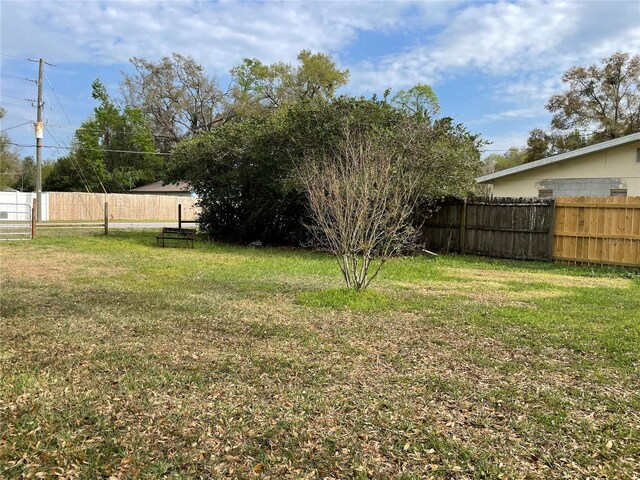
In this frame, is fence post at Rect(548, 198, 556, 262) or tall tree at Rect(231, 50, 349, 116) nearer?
fence post at Rect(548, 198, 556, 262)

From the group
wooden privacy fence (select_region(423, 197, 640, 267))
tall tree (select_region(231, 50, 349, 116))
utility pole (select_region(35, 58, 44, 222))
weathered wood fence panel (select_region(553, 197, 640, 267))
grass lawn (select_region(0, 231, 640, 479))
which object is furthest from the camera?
tall tree (select_region(231, 50, 349, 116))

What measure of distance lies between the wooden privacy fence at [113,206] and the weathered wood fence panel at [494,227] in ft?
54.8

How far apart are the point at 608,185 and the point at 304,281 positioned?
1060 centimetres

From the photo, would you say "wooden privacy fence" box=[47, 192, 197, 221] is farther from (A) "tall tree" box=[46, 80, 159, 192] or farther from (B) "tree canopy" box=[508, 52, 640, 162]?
(B) "tree canopy" box=[508, 52, 640, 162]

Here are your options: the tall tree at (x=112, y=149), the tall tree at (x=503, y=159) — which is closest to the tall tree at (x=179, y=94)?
the tall tree at (x=112, y=149)

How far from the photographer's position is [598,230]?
34.2ft

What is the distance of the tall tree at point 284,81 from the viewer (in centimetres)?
3556

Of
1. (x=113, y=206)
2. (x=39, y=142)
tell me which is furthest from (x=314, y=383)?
(x=113, y=206)

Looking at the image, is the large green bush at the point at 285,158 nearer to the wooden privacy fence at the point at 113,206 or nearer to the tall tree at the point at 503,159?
the wooden privacy fence at the point at 113,206

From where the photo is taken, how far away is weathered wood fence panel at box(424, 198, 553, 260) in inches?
445

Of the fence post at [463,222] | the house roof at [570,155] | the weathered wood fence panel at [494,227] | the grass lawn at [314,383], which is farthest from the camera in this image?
the house roof at [570,155]

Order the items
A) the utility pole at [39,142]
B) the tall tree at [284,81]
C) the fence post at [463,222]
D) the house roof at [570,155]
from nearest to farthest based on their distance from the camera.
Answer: the fence post at [463,222]
the house roof at [570,155]
the utility pole at [39,142]
the tall tree at [284,81]

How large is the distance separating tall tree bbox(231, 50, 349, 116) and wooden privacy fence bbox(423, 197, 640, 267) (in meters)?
23.8

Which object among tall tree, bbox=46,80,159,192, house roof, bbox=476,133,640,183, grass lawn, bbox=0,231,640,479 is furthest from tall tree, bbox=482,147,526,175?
grass lawn, bbox=0,231,640,479
